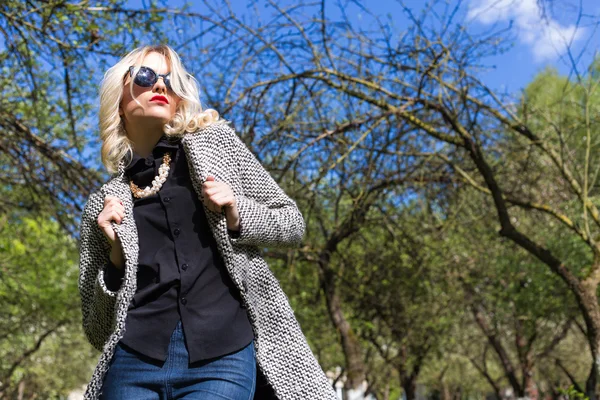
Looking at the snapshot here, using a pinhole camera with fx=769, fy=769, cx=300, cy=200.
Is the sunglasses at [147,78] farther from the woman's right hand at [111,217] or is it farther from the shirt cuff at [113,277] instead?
the shirt cuff at [113,277]

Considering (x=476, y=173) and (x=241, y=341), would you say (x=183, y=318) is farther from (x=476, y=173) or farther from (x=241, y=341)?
(x=476, y=173)

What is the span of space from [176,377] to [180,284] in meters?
0.24

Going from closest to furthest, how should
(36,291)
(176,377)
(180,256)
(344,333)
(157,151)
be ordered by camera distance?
(176,377)
(180,256)
(157,151)
(344,333)
(36,291)

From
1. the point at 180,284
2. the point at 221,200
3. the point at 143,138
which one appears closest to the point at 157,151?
the point at 143,138

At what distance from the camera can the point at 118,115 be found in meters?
2.37

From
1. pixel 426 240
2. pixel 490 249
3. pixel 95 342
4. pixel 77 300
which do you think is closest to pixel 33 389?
pixel 77 300

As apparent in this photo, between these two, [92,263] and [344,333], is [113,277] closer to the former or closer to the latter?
[92,263]

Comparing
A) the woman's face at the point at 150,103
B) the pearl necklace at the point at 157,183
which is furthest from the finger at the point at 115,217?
the woman's face at the point at 150,103

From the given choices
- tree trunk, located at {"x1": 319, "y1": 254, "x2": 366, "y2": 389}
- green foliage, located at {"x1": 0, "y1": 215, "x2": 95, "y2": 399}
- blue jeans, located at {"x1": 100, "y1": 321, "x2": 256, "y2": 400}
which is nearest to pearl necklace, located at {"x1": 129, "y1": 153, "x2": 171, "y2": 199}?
blue jeans, located at {"x1": 100, "y1": 321, "x2": 256, "y2": 400}

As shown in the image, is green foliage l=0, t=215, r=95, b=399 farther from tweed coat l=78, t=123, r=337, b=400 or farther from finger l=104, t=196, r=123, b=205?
finger l=104, t=196, r=123, b=205

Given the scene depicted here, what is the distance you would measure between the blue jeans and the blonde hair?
612 millimetres

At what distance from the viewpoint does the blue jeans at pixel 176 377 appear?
198cm

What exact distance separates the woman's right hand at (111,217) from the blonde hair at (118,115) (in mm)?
209

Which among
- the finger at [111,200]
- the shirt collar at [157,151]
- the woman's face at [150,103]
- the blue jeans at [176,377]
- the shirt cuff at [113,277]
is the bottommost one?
the blue jeans at [176,377]
